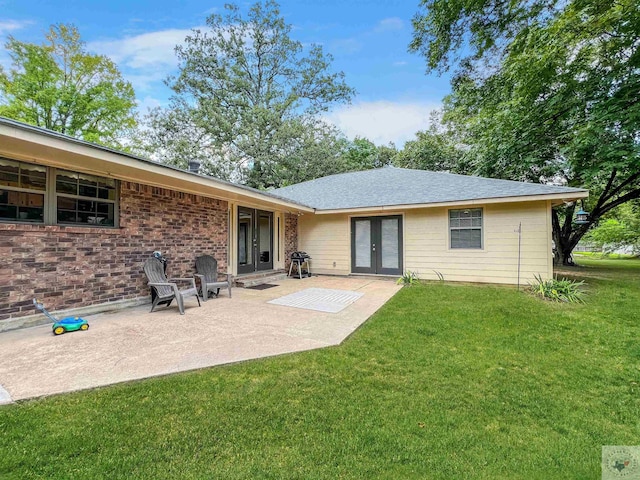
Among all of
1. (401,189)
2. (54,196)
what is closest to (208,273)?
(54,196)

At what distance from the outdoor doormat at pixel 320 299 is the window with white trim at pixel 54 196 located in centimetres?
351

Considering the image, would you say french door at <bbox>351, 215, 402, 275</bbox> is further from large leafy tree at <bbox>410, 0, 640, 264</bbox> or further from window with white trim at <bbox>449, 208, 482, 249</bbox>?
large leafy tree at <bbox>410, 0, 640, 264</bbox>

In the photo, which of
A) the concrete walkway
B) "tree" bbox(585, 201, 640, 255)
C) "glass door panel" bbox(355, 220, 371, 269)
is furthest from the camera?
"tree" bbox(585, 201, 640, 255)

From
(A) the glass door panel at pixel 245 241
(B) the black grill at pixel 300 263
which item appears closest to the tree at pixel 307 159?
(B) the black grill at pixel 300 263

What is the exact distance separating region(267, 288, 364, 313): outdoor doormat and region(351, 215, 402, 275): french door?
9.09ft

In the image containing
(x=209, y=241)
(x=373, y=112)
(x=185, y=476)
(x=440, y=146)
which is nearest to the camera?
(x=185, y=476)

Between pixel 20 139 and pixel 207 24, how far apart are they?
23003mm

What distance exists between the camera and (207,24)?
20.9 meters

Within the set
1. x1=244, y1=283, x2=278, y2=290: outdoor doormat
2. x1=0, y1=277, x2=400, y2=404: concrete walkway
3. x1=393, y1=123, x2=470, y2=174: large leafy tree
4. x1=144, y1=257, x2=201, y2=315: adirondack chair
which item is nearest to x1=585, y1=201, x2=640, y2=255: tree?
x1=393, y1=123, x2=470, y2=174: large leafy tree

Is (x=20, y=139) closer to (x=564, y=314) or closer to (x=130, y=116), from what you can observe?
(x=564, y=314)

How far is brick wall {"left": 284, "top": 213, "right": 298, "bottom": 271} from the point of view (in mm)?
10188

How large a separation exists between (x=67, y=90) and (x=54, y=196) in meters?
19.8

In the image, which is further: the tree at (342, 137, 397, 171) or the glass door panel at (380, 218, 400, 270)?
the tree at (342, 137, 397, 171)

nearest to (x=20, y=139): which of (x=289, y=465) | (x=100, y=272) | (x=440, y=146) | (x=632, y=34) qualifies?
(x=100, y=272)
